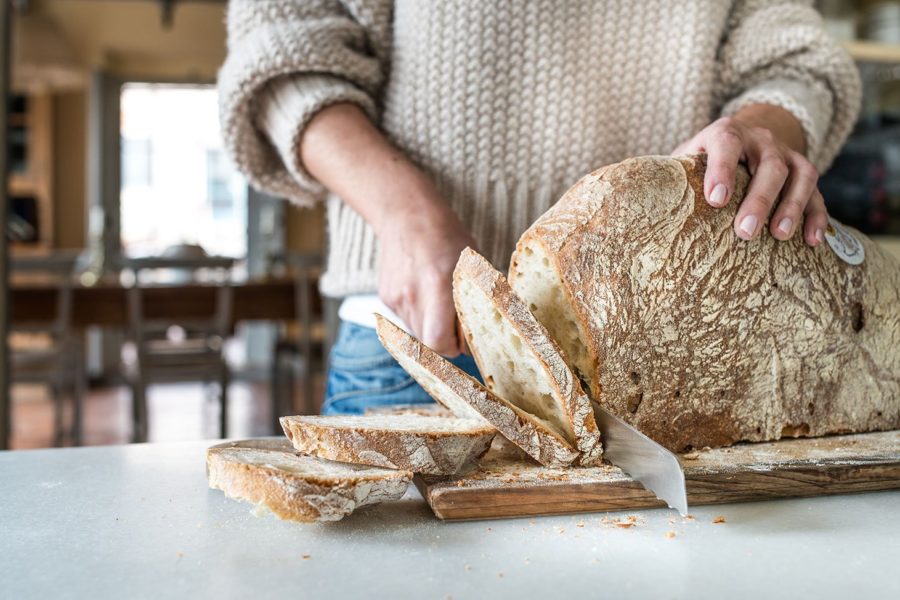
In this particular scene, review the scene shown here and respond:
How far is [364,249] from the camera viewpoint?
1267mm

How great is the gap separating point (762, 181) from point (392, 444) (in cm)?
50

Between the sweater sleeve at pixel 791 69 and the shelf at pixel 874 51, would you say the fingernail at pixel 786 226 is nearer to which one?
the sweater sleeve at pixel 791 69

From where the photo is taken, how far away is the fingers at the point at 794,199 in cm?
95

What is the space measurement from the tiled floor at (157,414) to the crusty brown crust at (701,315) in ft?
13.7

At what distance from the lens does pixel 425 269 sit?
101cm

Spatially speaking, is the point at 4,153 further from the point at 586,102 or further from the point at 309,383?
the point at 309,383

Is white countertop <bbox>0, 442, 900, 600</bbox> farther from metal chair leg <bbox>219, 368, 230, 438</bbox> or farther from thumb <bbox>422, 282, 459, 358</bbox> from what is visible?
metal chair leg <bbox>219, 368, 230, 438</bbox>

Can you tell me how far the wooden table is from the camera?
4.07 m

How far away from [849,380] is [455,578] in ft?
2.02

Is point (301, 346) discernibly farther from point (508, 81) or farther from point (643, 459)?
point (643, 459)

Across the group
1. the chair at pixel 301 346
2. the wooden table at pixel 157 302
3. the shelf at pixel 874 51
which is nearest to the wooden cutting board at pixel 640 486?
the shelf at pixel 874 51

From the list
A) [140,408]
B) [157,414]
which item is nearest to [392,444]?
[140,408]

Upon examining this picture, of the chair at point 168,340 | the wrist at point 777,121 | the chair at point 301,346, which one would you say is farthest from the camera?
the chair at point 301,346

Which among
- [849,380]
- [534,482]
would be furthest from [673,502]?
[849,380]
